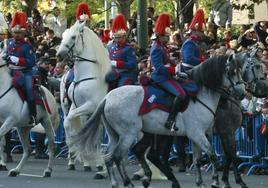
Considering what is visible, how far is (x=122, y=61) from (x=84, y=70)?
74cm

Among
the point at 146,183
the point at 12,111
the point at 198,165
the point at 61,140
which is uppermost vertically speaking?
the point at 12,111

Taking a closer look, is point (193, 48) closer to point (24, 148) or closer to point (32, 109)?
point (32, 109)

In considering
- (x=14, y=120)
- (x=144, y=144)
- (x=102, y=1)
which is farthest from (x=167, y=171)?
(x=102, y=1)

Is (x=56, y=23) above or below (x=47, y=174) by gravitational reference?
above

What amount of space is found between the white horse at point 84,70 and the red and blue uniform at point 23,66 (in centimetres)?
54

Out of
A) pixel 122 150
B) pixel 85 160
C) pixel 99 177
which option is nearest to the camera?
pixel 122 150

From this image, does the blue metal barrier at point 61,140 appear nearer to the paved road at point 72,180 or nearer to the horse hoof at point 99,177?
the paved road at point 72,180

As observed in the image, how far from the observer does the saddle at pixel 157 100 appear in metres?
17.6

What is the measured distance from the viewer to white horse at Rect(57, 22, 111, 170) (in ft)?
67.1

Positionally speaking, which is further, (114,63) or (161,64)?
(114,63)

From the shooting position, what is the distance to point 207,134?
18.8m

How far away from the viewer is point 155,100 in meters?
17.6

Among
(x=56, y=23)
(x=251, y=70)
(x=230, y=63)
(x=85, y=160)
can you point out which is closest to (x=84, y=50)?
(x=85, y=160)

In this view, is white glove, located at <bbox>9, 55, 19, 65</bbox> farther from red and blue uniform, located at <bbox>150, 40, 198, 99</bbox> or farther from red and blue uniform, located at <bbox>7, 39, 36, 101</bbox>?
red and blue uniform, located at <bbox>150, 40, 198, 99</bbox>
